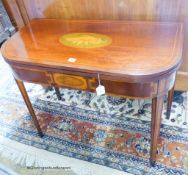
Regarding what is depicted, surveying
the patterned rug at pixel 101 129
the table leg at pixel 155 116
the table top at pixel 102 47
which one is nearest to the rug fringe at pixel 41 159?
the patterned rug at pixel 101 129

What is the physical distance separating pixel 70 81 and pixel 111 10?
1.82ft

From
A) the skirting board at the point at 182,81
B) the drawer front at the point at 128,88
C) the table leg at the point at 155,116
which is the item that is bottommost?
the skirting board at the point at 182,81

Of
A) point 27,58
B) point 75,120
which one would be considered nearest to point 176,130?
point 75,120

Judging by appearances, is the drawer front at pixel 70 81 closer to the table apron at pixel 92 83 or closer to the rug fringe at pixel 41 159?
the table apron at pixel 92 83

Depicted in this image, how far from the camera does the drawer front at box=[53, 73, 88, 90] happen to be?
0.88 m

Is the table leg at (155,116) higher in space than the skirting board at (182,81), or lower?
higher

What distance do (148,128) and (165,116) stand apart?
0.52ft

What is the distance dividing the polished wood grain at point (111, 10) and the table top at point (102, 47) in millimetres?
125

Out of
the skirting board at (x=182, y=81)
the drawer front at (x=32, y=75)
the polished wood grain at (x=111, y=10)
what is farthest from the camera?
the skirting board at (x=182, y=81)

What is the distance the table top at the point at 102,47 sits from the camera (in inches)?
31.2

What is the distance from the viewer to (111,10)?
120 centimetres

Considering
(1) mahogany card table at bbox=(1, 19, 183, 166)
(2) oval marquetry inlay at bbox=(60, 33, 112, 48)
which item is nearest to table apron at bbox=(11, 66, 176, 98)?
(1) mahogany card table at bbox=(1, 19, 183, 166)

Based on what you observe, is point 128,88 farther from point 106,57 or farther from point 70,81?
point 70,81

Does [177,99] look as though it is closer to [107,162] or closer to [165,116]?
[165,116]
